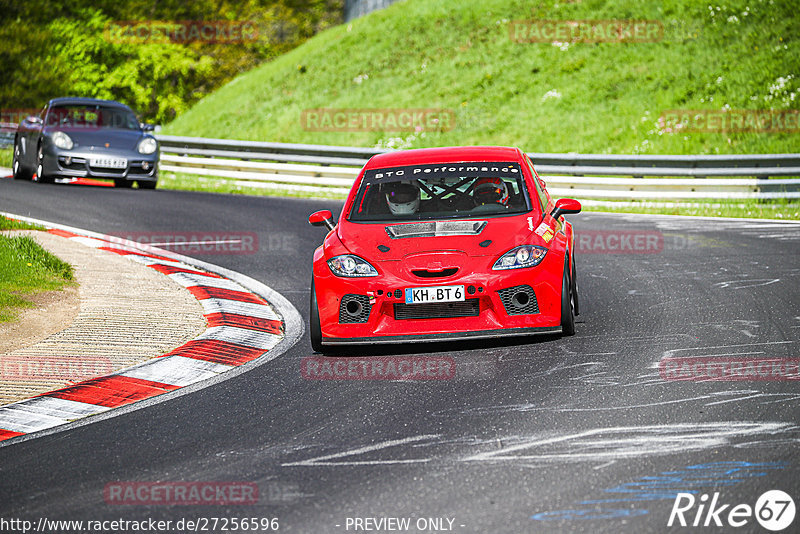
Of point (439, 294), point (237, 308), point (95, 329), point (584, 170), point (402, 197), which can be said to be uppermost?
point (402, 197)

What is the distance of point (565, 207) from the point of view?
822 cm

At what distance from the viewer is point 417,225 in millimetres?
7887

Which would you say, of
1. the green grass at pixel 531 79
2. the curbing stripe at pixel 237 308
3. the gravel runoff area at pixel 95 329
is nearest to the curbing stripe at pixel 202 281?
the gravel runoff area at pixel 95 329

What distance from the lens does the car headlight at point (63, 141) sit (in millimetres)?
18266

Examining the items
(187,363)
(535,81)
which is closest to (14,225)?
(187,363)

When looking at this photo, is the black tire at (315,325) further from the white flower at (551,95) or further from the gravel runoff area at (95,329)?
the white flower at (551,95)

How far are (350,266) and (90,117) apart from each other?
13.1 metres

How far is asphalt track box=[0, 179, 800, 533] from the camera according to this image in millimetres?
4391

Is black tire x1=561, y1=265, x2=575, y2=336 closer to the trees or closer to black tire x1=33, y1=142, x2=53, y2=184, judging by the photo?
black tire x1=33, y1=142, x2=53, y2=184

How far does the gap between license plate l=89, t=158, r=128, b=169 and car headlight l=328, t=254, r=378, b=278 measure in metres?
11.8

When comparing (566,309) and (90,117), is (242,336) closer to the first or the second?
(566,309)

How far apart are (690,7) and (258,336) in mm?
28118

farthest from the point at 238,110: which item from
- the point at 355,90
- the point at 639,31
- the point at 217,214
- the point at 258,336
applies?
the point at 258,336

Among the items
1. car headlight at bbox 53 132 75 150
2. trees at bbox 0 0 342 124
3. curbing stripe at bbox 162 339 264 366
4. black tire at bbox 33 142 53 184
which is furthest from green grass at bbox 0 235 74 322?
trees at bbox 0 0 342 124
